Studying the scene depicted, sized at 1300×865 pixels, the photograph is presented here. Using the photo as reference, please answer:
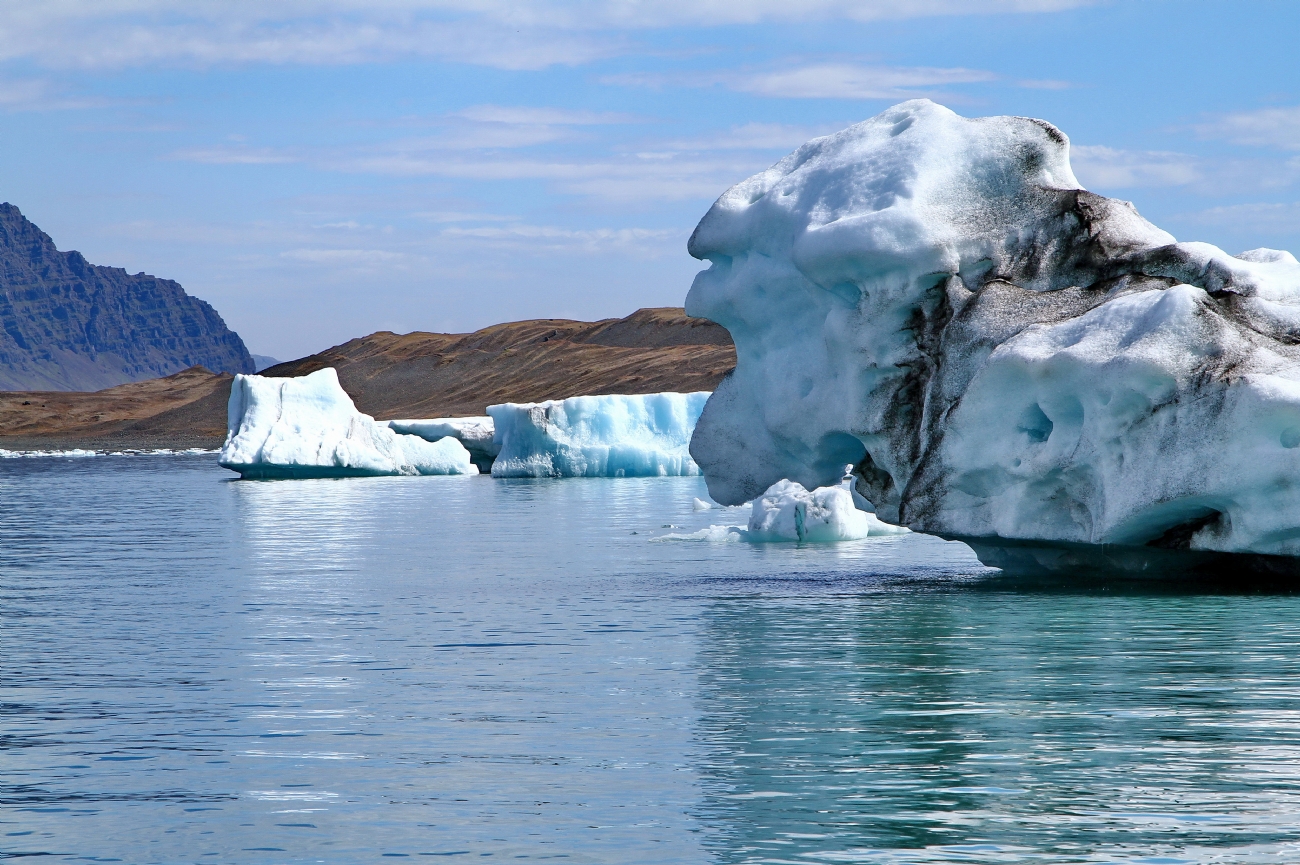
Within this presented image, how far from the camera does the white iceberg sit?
156 ft

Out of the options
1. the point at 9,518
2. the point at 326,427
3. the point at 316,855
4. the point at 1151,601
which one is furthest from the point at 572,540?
the point at 326,427

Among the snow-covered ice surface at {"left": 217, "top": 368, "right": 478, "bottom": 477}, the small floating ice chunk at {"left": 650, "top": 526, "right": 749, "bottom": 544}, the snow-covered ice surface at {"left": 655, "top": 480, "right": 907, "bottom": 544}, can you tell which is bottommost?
the small floating ice chunk at {"left": 650, "top": 526, "right": 749, "bottom": 544}

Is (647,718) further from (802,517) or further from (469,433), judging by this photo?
(469,433)

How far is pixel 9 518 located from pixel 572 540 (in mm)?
11946

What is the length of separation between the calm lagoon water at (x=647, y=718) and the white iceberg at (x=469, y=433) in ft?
105

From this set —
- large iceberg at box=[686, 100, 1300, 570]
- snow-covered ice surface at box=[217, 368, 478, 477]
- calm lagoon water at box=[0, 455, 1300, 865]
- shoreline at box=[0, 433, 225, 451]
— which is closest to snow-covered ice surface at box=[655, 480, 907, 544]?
calm lagoon water at box=[0, 455, 1300, 865]

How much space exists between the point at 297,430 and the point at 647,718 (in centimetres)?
3185

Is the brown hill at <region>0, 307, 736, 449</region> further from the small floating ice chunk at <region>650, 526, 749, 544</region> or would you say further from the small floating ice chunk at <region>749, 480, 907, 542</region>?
the small floating ice chunk at <region>749, 480, 907, 542</region>

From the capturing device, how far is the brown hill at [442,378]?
99.9 meters

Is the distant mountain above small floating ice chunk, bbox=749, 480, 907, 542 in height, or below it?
above

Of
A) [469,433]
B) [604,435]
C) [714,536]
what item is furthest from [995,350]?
[469,433]

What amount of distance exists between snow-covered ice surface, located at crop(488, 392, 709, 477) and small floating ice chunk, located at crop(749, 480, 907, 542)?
20.2 m

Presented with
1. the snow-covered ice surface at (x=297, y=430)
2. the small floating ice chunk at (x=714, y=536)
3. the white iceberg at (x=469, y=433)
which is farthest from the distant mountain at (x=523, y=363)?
the small floating ice chunk at (x=714, y=536)

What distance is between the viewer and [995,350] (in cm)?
1121
